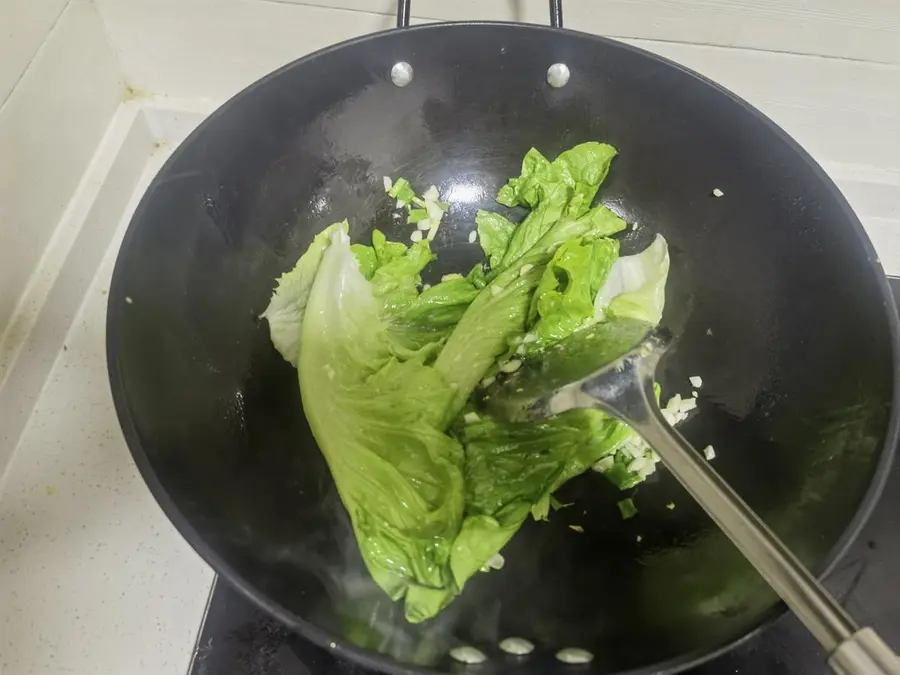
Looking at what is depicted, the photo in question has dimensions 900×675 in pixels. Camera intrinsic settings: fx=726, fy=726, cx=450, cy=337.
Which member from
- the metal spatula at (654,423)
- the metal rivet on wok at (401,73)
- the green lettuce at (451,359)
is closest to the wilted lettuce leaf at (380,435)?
the green lettuce at (451,359)

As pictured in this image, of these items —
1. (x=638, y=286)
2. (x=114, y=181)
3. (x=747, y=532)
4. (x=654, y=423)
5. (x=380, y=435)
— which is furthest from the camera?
(x=114, y=181)

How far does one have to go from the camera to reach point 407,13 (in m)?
0.92

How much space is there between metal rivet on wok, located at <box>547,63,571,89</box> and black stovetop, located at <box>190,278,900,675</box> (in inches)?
28.2

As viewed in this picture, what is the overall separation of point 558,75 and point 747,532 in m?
0.64

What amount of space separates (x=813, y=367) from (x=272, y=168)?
722mm

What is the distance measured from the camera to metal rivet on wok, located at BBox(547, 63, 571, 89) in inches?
38.3

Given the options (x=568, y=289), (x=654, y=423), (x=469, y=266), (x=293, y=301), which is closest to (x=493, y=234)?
(x=469, y=266)

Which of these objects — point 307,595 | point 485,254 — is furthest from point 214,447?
point 485,254

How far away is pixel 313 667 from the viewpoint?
83 cm

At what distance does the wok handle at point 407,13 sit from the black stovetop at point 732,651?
0.74m

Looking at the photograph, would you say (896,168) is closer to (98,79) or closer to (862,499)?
(862,499)

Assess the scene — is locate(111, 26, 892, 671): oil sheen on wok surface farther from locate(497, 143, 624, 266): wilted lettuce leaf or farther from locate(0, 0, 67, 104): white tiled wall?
locate(0, 0, 67, 104): white tiled wall

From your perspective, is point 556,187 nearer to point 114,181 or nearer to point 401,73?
point 401,73

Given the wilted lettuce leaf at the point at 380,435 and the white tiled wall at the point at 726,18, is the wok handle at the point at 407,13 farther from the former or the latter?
the wilted lettuce leaf at the point at 380,435
